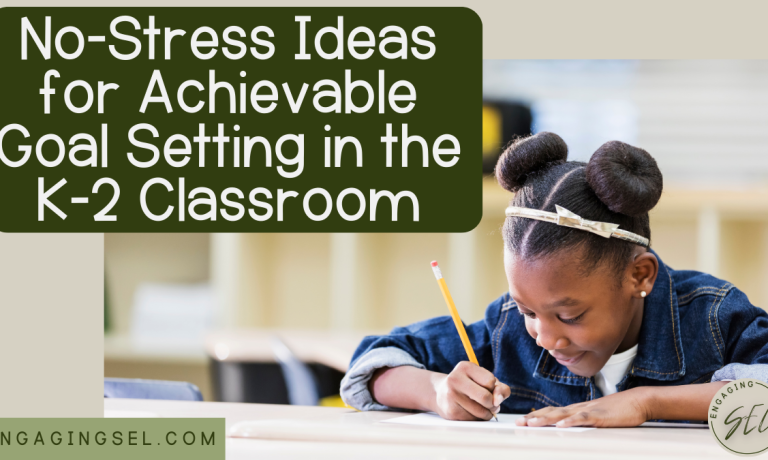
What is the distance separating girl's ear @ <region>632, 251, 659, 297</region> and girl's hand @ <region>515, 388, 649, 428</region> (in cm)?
17

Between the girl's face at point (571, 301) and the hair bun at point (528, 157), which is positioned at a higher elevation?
the hair bun at point (528, 157)

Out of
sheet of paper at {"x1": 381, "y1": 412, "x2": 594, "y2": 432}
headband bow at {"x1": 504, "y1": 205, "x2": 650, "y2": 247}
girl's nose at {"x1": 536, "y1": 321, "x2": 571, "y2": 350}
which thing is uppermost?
headband bow at {"x1": 504, "y1": 205, "x2": 650, "y2": 247}

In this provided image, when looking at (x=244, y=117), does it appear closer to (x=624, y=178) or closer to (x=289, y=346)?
(x=624, y=178)

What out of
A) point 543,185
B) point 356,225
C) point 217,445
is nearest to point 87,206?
point 356,225

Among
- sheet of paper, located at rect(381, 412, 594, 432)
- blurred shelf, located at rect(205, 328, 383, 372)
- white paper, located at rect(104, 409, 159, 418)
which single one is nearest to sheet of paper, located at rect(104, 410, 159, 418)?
white paper, located at rect(104, 409, 159, 418)

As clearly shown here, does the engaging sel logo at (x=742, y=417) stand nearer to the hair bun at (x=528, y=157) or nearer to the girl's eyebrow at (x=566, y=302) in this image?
the girl's eyebrow at (x=566, y=302)

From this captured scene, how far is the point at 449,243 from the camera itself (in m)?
3.06

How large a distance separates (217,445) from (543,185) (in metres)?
0.54

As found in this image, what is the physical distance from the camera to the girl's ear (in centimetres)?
104

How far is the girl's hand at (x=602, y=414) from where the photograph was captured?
2.89 ft

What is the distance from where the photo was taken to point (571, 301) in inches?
38.2

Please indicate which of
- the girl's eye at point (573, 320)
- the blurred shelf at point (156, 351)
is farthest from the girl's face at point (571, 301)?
the blurred shelf at point (156, 351)

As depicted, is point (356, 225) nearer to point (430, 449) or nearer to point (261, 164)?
point (261, 164)

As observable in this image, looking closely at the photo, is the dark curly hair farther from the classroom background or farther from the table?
the classroom background
